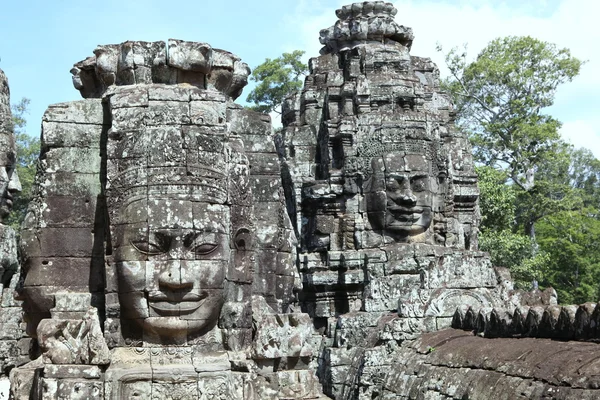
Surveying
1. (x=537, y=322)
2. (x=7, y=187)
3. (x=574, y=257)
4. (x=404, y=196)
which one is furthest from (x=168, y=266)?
(x=574, y=257)

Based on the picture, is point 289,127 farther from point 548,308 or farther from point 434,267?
point 548,308

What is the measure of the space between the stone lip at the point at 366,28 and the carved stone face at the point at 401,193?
305cm

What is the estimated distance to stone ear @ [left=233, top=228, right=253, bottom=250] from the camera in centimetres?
936

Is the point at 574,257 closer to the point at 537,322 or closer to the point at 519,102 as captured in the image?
the point at 519,102

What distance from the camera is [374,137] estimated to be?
18828mm

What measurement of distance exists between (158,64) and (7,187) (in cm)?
483

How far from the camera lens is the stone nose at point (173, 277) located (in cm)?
862

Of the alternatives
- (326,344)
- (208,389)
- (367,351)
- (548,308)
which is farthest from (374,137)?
(208,389)

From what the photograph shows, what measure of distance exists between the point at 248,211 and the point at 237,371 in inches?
58.0

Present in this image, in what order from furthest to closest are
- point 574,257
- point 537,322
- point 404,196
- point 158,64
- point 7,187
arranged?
point 574,257 → point 404,196 → point 7,187 → point 537,322 → point 158,64

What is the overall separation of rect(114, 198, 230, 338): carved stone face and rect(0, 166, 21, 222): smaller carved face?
517 cm

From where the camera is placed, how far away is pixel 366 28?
66.7 ft

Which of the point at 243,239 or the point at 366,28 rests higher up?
the point at 366,28

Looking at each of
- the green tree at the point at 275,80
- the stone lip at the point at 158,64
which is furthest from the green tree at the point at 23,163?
the stone lip at the point at 158,64
